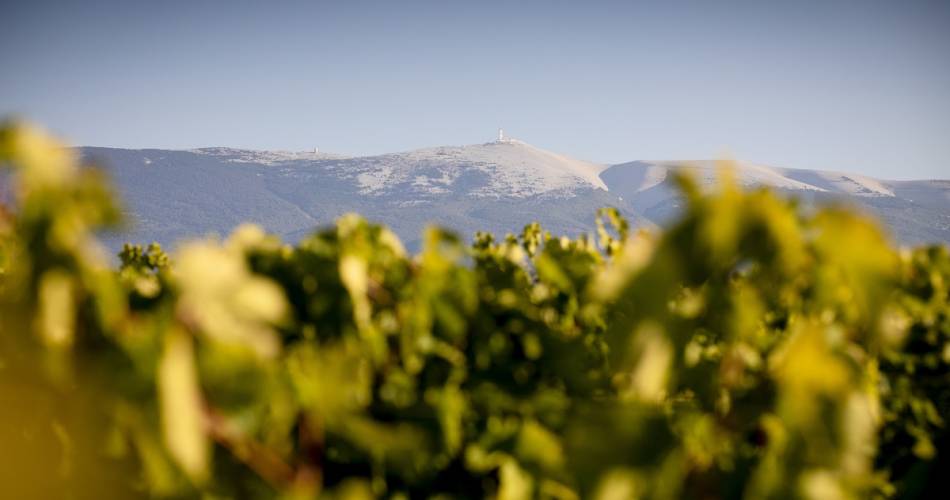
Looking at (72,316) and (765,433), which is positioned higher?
(72,316)

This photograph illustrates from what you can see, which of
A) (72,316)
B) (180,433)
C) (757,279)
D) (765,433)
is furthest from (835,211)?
(72,316)

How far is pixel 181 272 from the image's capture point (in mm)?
950

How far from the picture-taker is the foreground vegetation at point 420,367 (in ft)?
3.16

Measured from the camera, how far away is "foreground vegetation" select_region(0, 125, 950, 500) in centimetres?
96

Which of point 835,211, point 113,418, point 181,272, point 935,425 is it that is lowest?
point 935,425

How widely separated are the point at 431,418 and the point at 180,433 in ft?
2.53

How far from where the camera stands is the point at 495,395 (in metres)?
1.65

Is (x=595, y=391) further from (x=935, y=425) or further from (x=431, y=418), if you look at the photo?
(x=935, y=425)

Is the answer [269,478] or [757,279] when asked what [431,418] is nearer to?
[269,478]

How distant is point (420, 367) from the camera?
171 cm

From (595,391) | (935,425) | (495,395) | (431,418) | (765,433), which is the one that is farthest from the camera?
A: (935,425)

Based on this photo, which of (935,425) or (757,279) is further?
(935,425)

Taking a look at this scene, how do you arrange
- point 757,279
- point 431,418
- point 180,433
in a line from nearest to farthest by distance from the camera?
point 180,433 → point 757,279 → point 431,418

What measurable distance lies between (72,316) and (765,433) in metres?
1.46
